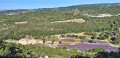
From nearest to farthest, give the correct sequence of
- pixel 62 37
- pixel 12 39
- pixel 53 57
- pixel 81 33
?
pixel 53 57 → pixel 12 39 → pixel 62 37 → pixel 81 33

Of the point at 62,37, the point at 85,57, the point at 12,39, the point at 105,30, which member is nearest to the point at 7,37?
the point at 12,39

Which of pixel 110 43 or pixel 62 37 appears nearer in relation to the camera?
pixel 110 43

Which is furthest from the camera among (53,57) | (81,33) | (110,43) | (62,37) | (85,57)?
(81,33)

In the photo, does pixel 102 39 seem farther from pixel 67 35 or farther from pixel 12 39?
pixel 12 39

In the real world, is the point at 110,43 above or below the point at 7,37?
below

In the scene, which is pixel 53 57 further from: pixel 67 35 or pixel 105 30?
pixel 105 30

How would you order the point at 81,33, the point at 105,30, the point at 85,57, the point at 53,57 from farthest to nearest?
the point at 105,30, the point at 81,33, the point at 85,57, the point at 53,57

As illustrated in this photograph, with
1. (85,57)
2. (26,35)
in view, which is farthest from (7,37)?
(85,57)

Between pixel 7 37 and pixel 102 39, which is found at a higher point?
pixel 7 37

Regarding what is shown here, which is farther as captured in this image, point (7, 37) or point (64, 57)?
point (7, 37)
